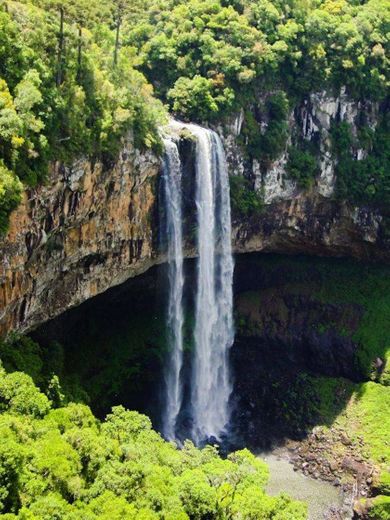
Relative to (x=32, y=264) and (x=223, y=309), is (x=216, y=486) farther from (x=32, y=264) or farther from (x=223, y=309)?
(x=223, y=309)

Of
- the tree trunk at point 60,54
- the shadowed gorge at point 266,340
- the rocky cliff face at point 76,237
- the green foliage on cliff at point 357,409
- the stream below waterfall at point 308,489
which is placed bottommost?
the stream below waterfall at point 308,489

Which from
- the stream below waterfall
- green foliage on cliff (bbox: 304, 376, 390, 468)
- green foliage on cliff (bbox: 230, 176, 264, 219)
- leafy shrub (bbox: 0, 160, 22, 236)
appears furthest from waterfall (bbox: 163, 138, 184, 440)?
leafy shrub (bbox: 0, 160, 22, 236)

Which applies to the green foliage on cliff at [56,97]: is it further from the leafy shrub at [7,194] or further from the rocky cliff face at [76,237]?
the rocky cliff face at [76,237]

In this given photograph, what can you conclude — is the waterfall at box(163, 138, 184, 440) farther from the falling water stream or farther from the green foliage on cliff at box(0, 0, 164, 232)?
the green foliage on cliff at box(0, 0, 164, 232)

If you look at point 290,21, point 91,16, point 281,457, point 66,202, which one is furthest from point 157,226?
point 290,21

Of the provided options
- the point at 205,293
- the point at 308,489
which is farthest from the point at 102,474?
the point at 205,293

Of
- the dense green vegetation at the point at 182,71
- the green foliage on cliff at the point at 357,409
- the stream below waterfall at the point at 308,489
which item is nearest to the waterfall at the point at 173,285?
the dense green vegetation at the point at 182,71
